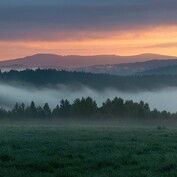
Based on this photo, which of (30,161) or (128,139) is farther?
(128,139)

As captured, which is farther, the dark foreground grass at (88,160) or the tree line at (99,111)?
the tree line at (99,111)

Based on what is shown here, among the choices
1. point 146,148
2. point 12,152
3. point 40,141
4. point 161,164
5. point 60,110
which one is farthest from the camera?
point 60,110

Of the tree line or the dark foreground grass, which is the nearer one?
the dark foreground grass

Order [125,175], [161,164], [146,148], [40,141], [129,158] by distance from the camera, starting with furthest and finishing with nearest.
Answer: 1. [40,141]
2. [146,148]
3. [129,158]
4. [161,164]
5. [125,175]

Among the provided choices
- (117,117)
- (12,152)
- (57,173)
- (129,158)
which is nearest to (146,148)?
(129,158)

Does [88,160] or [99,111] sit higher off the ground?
[99,111]

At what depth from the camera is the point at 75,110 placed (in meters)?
89.8

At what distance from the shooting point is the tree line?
83.1 meters

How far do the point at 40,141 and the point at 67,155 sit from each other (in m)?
6.40

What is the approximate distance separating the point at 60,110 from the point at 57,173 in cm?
7429

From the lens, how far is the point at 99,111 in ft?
285

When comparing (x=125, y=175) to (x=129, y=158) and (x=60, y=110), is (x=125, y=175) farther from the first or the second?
(x=60, y=110)

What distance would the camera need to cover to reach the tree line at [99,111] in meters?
83.1

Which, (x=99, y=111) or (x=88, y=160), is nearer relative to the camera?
(x=88, y=160)
